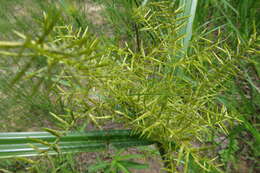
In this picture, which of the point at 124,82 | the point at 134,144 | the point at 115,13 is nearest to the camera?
the point at 124,82

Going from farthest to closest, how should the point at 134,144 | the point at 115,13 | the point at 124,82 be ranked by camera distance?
the point at 115,13
the point at 134,144
the point at 124,82

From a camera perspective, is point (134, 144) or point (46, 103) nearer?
point (134, 144)

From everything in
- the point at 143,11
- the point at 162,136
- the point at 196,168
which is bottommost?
the point at 196,168

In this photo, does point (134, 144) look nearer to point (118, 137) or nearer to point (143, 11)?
point (118, 137)

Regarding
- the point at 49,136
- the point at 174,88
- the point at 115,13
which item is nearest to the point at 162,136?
the point at 174,88

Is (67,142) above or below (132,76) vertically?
below

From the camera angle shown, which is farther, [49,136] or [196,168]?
[196,168]

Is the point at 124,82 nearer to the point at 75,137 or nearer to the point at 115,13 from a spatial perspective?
the point at 75,137

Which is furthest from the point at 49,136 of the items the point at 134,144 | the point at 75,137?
the point at 134,144

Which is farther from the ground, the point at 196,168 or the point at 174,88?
the point at 174,88
